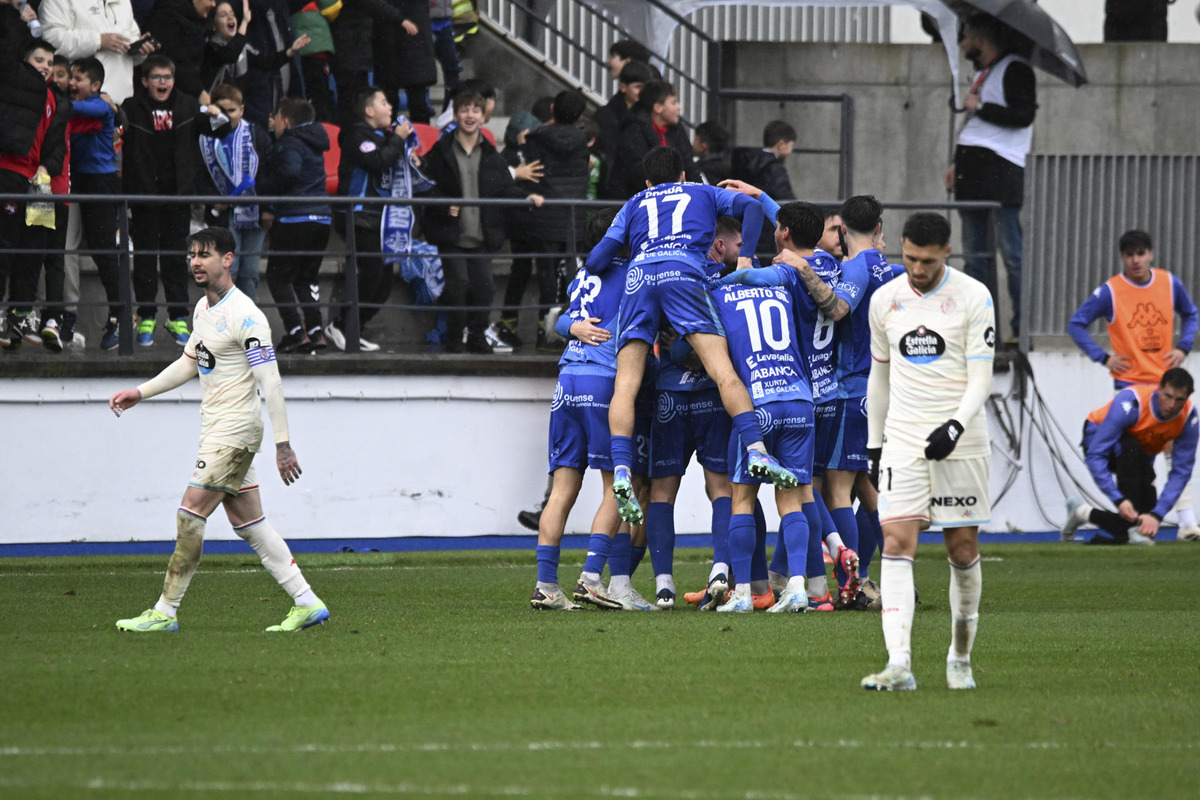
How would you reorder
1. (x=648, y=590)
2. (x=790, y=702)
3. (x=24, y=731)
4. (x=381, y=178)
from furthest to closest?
(x=381, y=178) → (x=648, y=590) → (x=790, y=702) → (x=24, y=731)

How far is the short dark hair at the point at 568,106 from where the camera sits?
14.5 metres

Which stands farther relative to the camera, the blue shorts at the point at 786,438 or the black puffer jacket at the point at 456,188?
the black puffer jacket at the point at 456,188

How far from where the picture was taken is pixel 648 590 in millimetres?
11094

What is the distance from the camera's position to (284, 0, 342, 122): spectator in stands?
15.4m

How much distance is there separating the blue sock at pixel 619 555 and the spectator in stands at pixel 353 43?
7.19 metres

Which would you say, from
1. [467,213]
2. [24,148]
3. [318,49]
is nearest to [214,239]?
[24,148]

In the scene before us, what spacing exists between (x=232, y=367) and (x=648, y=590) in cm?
382

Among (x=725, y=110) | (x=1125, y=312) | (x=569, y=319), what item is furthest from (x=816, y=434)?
(x=725, y=110)

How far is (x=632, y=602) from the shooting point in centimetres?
954

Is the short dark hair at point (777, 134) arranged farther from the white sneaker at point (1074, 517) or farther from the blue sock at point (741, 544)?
the blue sock at point (741, 544)

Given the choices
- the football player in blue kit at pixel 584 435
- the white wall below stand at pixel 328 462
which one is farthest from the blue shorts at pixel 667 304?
Answer: the white wall below stand at pixel 328 462

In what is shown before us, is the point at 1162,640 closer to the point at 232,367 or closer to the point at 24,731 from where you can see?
the point at 232,367

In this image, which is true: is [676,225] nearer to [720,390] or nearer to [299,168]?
[720,390]

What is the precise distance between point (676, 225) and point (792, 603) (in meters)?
2.30
